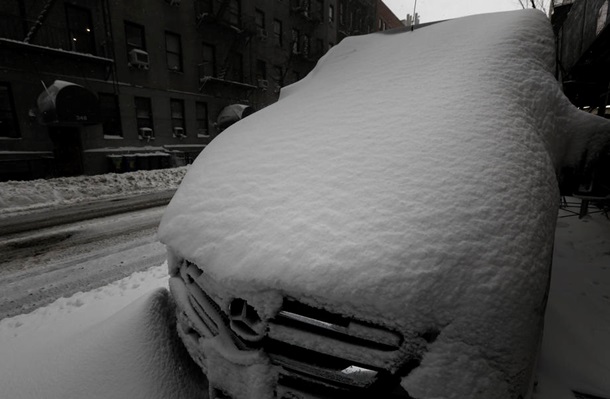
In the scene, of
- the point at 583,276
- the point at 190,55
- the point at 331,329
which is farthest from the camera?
the point at 190,55

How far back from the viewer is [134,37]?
14258 mm

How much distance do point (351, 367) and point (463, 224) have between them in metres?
0.58

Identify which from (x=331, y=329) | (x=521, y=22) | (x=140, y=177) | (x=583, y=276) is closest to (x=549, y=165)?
(x=331, y=329)

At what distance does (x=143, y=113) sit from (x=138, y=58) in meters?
2.35

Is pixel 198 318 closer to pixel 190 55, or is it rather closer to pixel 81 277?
pixel 81 277

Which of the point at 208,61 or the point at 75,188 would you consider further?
the point at 208,61

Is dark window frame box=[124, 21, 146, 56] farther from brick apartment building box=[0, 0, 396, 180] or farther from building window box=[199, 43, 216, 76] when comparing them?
building window box=[199, 43, 216, 76]

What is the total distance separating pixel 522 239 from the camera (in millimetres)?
1043

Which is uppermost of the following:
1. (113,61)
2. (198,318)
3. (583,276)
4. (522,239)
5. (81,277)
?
(113,61)

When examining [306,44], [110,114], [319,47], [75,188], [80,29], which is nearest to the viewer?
[75,188]

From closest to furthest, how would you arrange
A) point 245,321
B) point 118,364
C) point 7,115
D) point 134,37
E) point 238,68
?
point 245,321 → point 118,364 → point 7,115 → point 134,37 → point 238,68

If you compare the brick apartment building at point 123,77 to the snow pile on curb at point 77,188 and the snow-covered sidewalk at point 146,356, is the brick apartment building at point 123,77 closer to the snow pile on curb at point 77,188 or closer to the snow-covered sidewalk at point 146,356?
the snow pile on curb at point 77,188

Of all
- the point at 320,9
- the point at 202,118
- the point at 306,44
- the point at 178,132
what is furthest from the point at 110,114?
the point at 320,9

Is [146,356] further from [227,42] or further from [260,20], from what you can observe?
[260,20]
